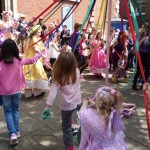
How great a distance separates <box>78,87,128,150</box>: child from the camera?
2.09m

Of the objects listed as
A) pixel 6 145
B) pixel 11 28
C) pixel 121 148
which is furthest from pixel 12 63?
pixel 11 28

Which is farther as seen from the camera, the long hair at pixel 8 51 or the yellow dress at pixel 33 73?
the yellow dress at pixel 33 73

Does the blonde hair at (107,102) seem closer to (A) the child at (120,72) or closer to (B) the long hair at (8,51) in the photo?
(B) the long hair at (8,51)

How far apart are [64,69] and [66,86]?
7.7 inches

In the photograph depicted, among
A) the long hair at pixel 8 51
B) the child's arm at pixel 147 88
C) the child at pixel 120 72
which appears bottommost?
the child at pixel 120 72

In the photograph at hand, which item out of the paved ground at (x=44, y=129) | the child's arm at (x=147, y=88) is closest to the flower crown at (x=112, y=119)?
the child's arm at (x=147, y=88)

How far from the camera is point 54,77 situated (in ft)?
9.06

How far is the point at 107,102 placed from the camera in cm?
207

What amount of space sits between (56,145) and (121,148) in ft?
4.11

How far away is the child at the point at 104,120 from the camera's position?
6.85 ft

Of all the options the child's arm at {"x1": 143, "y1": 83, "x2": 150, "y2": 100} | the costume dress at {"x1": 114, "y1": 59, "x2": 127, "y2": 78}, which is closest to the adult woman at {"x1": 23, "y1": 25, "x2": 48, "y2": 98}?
the costume dress at {"x1": 114, "y1": 59, "x2": 127, "y2": 78}

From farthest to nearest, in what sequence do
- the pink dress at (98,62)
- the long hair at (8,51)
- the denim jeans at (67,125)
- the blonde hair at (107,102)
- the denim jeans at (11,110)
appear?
the pink dress at (98,62) < the denim jeans at (11,110) < the long hair at (8,51) < the denim jeans at (67,125) < the blonde hair at (107,102)

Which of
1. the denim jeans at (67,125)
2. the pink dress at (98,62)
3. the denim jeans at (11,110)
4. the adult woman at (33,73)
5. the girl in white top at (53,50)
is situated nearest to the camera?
the denim jeans at (67,125)

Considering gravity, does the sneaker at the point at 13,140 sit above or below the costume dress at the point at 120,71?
below
